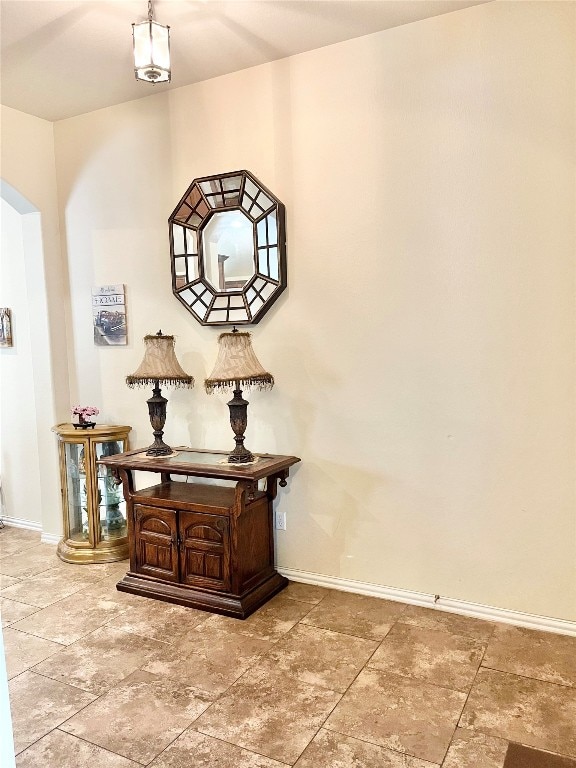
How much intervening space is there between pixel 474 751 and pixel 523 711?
307mm

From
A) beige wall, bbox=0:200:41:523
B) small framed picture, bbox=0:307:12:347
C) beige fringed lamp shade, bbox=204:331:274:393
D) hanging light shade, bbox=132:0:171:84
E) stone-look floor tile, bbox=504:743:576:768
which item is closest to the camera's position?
stone-look floor tile, bbox=504:743:576:768

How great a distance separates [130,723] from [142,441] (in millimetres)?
1929

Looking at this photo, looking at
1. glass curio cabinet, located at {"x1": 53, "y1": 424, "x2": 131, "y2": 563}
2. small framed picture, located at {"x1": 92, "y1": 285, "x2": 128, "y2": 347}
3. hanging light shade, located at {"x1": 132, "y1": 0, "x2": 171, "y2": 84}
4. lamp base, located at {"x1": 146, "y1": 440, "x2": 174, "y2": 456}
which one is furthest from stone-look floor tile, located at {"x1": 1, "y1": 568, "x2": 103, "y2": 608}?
hanging light shade, located at {"x1": 132, "y1": 0, "x2": 171, "y2": 84}

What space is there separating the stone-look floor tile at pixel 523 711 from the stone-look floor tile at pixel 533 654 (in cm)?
6

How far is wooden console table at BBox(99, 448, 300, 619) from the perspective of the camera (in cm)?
288

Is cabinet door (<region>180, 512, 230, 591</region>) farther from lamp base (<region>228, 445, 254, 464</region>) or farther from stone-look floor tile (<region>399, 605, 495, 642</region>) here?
stone-look floor tile (<region>399, 605, 495, 642</region>)

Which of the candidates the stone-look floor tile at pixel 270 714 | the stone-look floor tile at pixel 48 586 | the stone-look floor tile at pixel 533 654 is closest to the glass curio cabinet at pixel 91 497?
the stone-look floor tile at pixel 48 586

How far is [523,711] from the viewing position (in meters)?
2.09

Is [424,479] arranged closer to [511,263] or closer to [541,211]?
[511,263]

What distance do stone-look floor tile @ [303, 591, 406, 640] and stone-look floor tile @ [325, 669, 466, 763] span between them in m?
0.36

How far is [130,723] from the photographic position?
2.06m

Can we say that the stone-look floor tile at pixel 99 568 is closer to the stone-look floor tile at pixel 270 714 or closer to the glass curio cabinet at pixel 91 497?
the glass curio cabinet at pixel 91 497

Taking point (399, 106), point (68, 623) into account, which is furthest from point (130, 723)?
point (399, 106)

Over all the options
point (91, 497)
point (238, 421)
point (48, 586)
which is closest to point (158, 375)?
point (238, 421)
